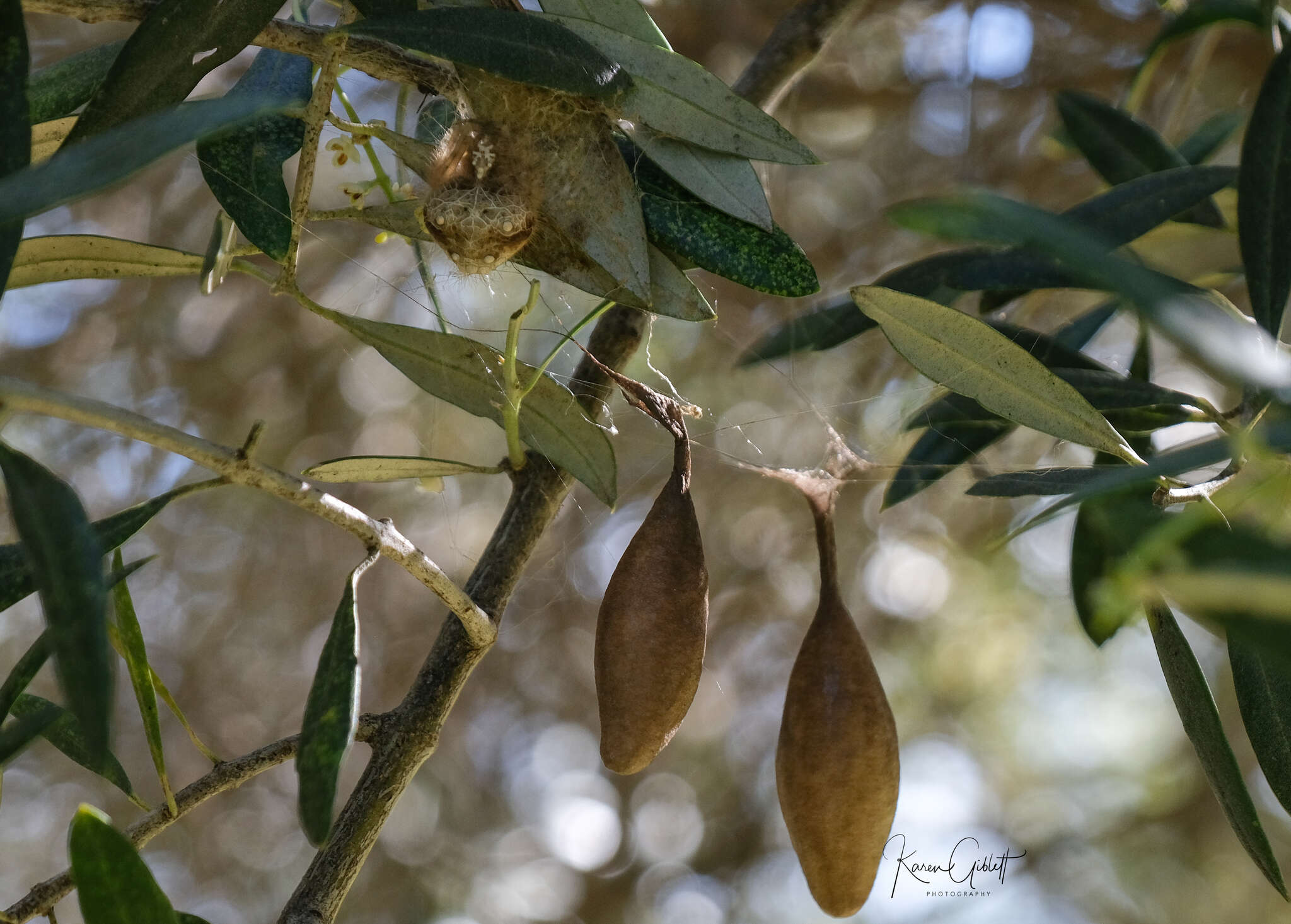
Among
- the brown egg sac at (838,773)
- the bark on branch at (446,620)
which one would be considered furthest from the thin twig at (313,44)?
the brown egg sac at (838,773)

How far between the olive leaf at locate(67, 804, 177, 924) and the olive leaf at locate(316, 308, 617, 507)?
247 mm

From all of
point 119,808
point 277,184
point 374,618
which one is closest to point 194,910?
point 119,808

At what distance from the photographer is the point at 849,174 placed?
150cm

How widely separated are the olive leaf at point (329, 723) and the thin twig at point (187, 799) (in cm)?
9

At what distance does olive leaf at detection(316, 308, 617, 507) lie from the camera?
50cm

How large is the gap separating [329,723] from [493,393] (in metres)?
0.22

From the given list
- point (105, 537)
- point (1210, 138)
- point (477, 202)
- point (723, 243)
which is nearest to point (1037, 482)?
point (723, 243)

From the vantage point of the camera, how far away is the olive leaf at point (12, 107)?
0.31 metres

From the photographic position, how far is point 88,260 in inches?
19.3

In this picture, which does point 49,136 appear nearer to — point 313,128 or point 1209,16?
point 313,128

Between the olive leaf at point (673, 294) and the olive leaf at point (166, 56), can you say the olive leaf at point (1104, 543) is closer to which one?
the olive leaf at point (673, 294)

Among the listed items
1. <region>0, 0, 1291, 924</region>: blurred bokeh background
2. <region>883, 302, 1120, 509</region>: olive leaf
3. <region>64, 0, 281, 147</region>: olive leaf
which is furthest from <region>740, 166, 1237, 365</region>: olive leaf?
<region>0, 0, 1291, 924</region>: blurred bokeh background

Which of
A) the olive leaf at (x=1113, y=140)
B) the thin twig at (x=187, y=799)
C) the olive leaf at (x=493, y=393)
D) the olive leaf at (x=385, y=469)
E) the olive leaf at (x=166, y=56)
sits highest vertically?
the olive leaf at (x=166, y=56)

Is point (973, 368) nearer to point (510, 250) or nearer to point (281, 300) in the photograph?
point (510, 250)
